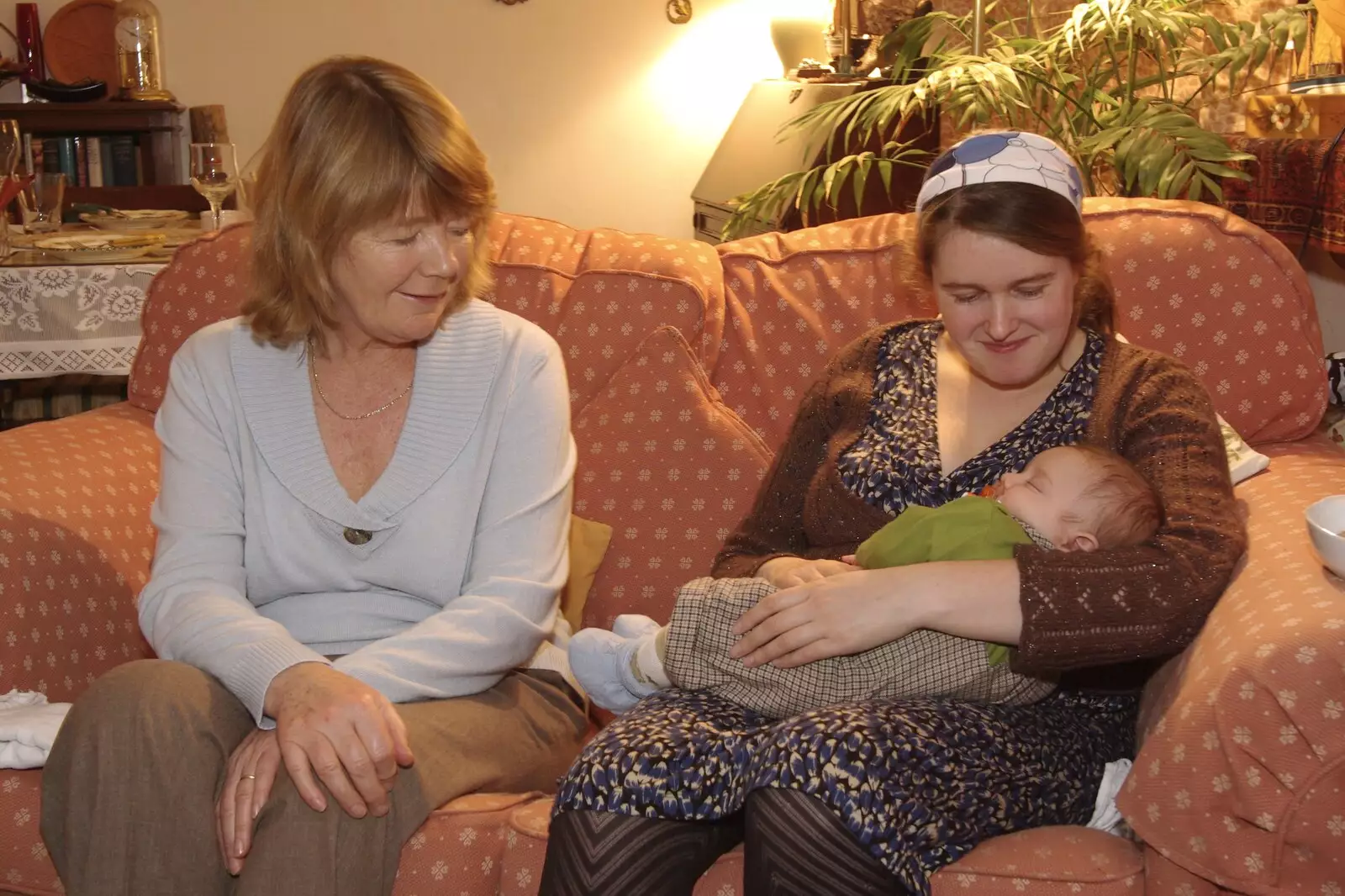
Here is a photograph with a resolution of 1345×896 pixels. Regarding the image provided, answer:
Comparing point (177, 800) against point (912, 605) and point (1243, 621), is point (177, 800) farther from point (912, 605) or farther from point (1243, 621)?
point (1243, 621)

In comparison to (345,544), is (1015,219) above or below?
above

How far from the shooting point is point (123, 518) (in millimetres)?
2055

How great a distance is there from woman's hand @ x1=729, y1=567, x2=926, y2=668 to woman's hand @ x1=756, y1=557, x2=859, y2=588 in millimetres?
54

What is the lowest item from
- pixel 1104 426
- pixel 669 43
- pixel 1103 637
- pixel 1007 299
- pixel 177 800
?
pixel 177 800

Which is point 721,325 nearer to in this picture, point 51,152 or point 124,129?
point 124,129

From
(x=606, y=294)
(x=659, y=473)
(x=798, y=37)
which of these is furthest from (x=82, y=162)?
(x=659, y=473)

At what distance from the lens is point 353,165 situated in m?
1.68

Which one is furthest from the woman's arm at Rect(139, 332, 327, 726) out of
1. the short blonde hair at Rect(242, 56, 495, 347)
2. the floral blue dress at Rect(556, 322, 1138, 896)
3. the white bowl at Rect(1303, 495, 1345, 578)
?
the white bowl at Rect(1303, 495, 1345, 578)

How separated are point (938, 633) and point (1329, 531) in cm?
43

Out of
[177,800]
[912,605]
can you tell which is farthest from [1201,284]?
[177,800]

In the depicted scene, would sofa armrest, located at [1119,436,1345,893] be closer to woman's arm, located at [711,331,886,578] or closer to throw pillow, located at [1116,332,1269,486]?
throw pillow, located at [1116,332,1269,486]

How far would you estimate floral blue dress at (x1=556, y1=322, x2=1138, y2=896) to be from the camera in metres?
1.41

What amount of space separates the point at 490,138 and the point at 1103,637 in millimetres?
3900

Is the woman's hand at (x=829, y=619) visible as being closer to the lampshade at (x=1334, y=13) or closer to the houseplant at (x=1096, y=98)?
the houseplant at (x=1096, y=98)
